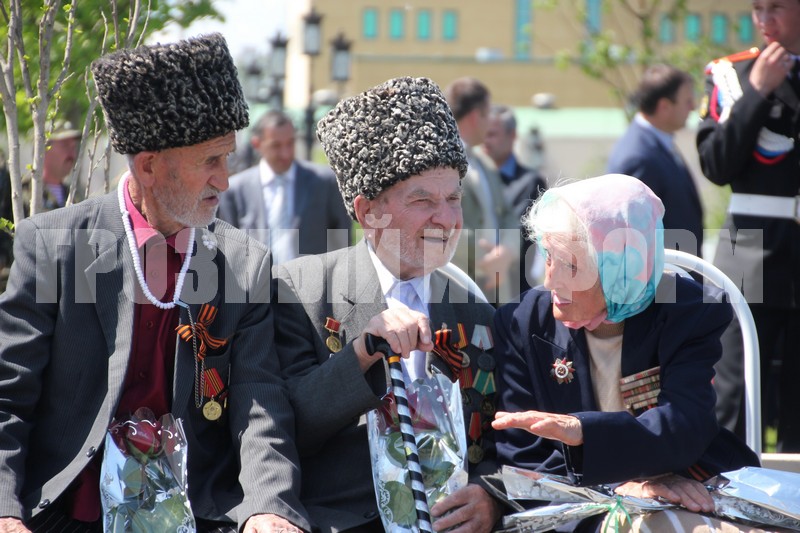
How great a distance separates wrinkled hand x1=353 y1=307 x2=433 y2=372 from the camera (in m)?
3.05

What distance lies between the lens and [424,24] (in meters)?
51.2

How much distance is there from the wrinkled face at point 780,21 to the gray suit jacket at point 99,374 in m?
2.60

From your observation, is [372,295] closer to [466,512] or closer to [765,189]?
[466,512]

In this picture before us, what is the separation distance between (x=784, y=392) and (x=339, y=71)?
1066cm

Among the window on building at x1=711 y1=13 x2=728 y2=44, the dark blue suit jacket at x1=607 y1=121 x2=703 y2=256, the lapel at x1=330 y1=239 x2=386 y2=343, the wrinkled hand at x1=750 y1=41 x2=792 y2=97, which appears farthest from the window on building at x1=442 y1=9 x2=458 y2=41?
the lapel at x1=330 y1=239 x2=386 y2=343

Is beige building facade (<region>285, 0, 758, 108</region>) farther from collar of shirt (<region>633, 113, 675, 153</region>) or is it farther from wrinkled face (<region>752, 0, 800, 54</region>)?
wrinkled face (<region>752, 0, 800, 54</region>)

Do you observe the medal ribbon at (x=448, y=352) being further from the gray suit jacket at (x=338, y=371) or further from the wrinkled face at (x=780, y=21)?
the wrinkled face at (x=780, y=21)

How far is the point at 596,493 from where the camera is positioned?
295cm

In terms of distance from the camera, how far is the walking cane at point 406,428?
2.90 metres

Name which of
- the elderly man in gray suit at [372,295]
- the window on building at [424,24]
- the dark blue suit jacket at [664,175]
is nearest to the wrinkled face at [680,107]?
the dark blue suit jacket at [664,175]

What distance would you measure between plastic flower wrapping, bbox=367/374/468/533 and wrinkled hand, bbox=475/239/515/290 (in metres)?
4.00

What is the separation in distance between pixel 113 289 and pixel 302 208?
502cm

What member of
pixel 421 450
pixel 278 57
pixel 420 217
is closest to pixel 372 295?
pixel 420 217

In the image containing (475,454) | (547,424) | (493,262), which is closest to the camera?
(547,424)
